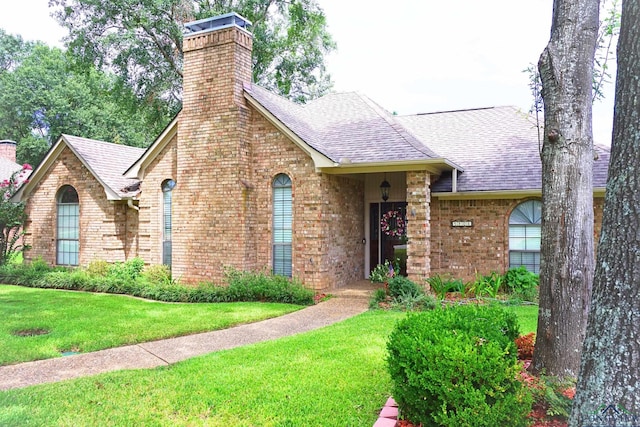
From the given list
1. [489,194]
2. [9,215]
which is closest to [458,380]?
[489,194]

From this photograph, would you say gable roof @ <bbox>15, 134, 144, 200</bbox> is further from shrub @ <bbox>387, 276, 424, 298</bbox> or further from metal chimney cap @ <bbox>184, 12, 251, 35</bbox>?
shrub @ <bbox>387, 276, 424, 298</bbox>

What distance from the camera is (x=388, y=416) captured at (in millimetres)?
4445

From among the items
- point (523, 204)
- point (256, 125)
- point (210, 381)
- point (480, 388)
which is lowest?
point (210, 381)

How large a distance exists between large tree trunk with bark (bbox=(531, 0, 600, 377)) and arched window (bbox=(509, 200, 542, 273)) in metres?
8.04

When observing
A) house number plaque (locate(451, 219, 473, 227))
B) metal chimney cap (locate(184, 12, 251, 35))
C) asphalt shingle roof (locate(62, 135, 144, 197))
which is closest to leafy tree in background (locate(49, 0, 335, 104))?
asphalt shingle roof (locate(62, 135, 144, 197))

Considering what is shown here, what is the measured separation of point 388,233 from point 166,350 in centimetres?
858

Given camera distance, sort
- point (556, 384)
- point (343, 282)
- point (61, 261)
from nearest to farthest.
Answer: point (556, 384) → point (343, 282) → point (61, 261)

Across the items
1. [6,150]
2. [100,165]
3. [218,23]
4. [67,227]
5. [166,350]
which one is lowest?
[166,350]

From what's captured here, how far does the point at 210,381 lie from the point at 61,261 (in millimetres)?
13275

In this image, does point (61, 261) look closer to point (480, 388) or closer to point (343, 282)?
point (343, 282)

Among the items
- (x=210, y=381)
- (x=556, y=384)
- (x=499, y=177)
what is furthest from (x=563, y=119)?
(x=499, y=177)

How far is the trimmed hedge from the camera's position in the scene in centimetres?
1153

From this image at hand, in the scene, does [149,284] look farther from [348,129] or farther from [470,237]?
[470,237]

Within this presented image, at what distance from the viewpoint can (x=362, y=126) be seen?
549 inches
